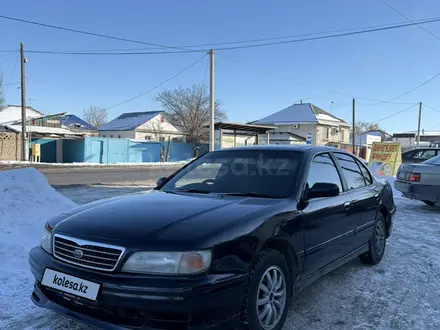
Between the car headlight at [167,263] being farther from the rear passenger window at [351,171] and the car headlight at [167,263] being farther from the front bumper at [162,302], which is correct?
the rear passenger window at [351,171]

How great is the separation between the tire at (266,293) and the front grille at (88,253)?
0.91m

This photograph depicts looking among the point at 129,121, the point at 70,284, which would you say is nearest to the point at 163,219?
the point at 70,284

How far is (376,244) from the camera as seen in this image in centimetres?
517

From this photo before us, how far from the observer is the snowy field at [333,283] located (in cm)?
338

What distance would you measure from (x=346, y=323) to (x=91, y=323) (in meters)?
2.12

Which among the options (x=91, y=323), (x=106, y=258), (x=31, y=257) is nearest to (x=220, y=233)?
(x=106, y=258)

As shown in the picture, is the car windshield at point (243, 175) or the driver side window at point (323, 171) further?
the driver side window at point (323, 171)

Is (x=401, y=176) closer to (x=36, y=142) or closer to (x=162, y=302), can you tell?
(x=162, y=302)

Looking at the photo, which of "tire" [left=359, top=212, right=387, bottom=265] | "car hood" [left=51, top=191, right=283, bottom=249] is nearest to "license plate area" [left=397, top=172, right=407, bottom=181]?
"tire" [left=359, top=212, right=387, bottom=265]

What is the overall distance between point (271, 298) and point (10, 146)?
1223 inches

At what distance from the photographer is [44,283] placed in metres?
2.82

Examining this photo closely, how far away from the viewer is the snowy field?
Result: 3379mm

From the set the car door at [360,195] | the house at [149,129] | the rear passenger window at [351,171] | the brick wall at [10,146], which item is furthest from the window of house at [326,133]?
the rear passenger window at [351,171]

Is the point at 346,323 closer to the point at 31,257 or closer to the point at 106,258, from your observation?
the point at 106,258
